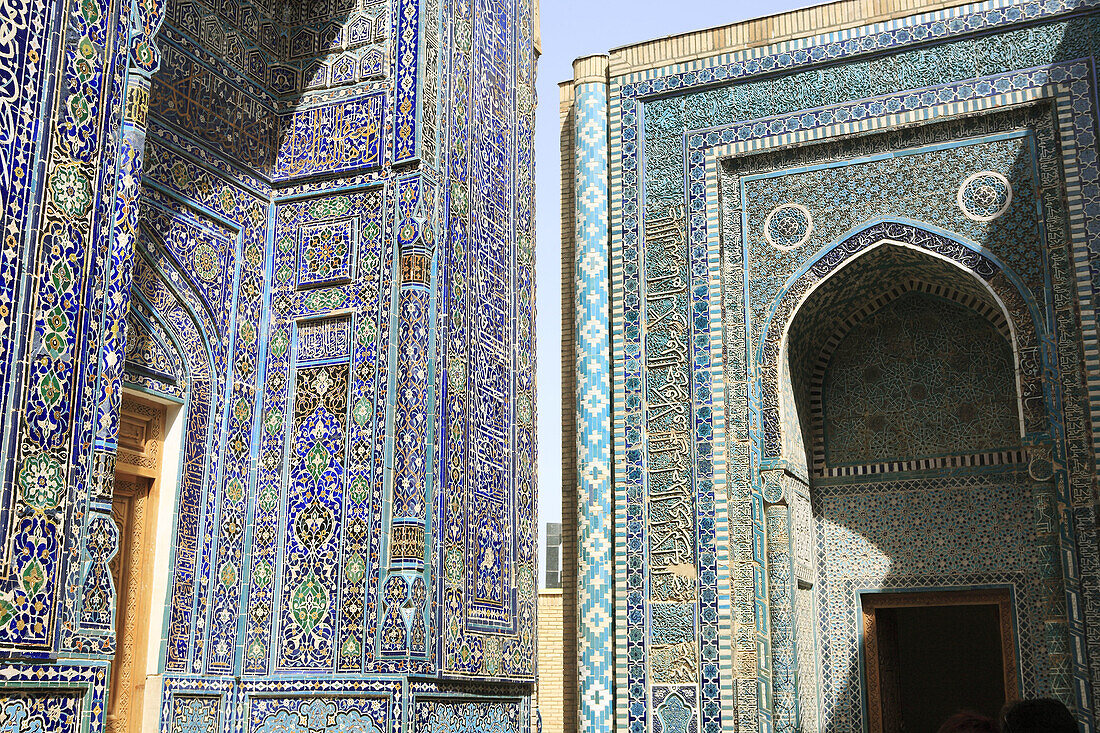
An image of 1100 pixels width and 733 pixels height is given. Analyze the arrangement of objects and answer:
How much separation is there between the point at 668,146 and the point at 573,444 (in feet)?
6.79

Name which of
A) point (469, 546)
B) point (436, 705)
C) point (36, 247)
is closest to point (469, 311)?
point (469, 546)

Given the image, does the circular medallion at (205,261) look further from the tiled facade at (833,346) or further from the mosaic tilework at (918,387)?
the mosaic tilework at (918,387)

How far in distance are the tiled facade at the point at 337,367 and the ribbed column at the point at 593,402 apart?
2.06m

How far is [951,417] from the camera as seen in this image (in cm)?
725

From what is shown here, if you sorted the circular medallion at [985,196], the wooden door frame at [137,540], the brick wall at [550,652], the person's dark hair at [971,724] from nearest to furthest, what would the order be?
the person's dark hair at [971,724] < the wooden door frame at [137,540] < the circular medallion at [985,196] < the brick wall at [550,652]

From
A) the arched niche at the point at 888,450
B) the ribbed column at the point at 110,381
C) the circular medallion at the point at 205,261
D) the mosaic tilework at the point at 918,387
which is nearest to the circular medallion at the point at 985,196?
the arched niche at the point at 888,450

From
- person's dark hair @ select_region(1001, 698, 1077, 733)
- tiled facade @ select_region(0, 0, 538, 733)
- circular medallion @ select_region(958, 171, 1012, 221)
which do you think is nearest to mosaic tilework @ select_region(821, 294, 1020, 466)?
circular medallion @ select_region(958, 171, 1012, 221)

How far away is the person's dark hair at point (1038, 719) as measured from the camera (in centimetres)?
181

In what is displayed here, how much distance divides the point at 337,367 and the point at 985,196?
13.5 feet

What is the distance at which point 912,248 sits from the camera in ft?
22.6

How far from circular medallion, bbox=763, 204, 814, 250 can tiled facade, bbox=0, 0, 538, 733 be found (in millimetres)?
2348

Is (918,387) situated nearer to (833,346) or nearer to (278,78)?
(833,346)

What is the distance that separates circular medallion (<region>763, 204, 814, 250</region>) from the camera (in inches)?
284

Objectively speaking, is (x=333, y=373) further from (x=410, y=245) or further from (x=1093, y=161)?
(x=1093, y=161)
